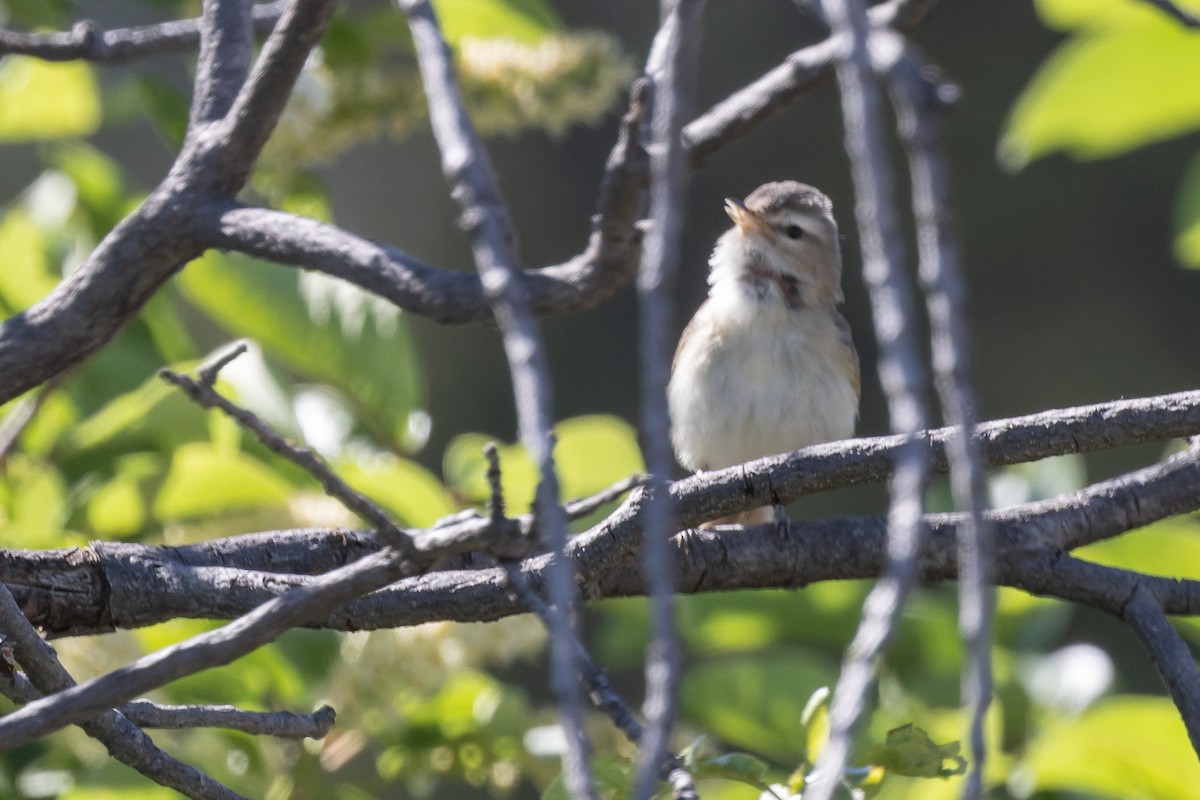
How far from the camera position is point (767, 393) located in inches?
125

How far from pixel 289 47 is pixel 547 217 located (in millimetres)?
6374

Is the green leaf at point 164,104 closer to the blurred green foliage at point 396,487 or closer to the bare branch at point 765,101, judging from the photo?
the blurred green foliage at point 396,487

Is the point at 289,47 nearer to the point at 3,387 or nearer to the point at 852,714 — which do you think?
the point at 3,387

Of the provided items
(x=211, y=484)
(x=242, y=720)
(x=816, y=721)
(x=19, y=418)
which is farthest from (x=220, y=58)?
(x=816, y=721)

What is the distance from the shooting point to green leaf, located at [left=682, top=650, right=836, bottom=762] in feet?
7.30

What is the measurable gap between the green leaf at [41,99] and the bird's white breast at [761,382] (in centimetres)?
138

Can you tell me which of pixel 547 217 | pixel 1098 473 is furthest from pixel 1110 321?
pixel 547 217

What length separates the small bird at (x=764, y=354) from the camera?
319 centimetres

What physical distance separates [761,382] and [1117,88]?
1.02 m

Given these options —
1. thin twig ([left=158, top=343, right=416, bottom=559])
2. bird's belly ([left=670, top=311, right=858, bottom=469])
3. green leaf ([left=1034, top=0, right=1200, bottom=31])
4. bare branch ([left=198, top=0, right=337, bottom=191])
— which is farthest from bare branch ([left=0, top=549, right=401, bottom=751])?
bird's belly ([left=670, top=311, right=858, bottom=469])

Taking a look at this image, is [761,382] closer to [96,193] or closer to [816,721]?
[96,193]

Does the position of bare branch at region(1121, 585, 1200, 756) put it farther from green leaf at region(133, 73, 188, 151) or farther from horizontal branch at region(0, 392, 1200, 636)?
green leaf at region(133, 73, 188, 151)

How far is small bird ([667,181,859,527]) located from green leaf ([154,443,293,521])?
1.21 m

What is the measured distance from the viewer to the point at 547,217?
7949 millimetres
